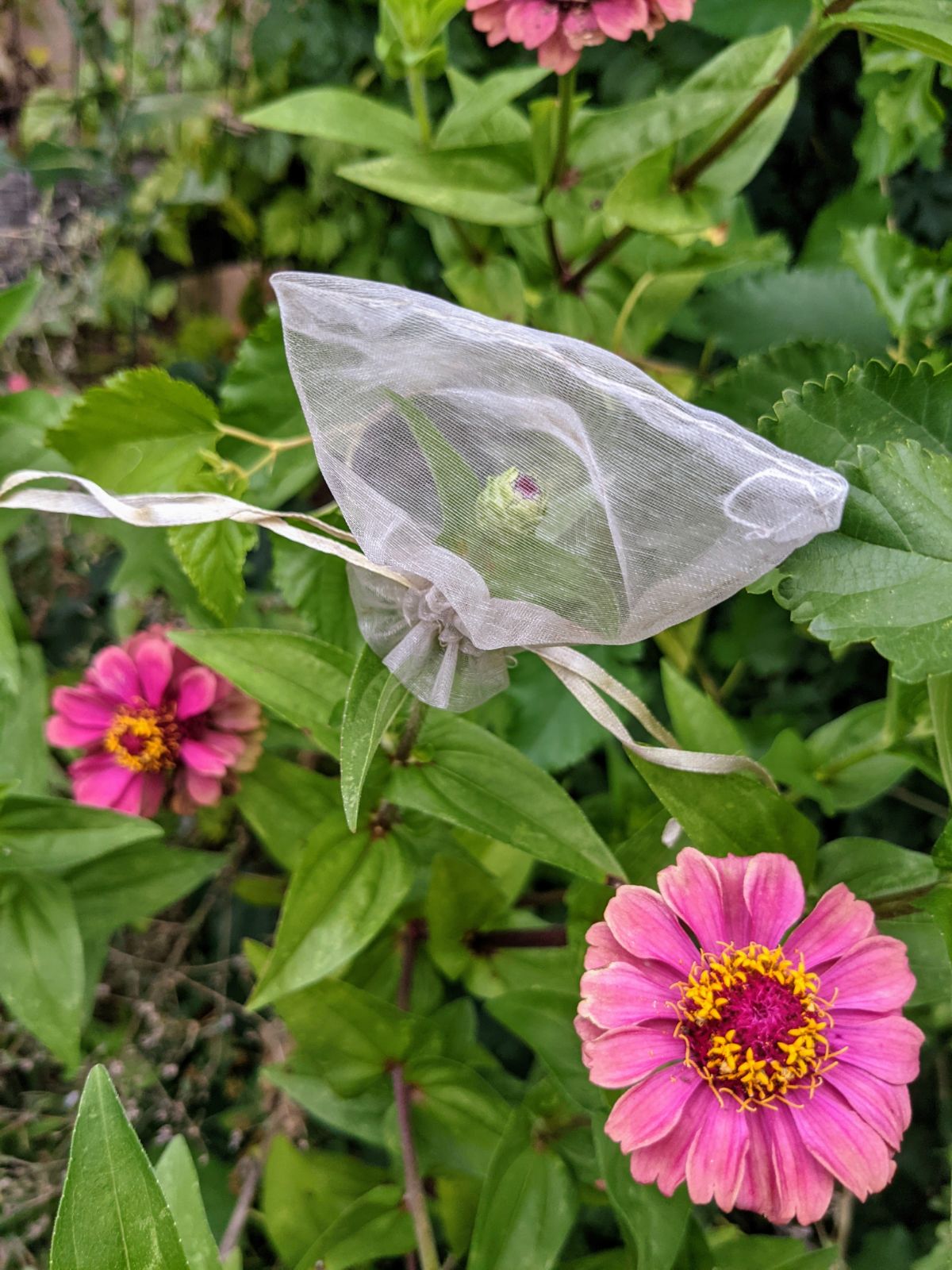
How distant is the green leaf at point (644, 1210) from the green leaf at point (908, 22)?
60cm

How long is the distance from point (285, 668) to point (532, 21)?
1.36ft

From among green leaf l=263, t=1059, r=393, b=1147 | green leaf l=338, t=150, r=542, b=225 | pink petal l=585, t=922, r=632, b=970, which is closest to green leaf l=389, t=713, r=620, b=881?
pink petal l=585, t=922, r=632, b=970

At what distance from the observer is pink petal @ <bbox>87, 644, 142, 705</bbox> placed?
0.68m

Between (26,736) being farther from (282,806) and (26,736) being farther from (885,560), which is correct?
(885,560)

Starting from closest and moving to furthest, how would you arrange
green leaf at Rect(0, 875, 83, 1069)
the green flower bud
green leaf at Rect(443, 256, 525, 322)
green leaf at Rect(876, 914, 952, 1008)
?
1. the green flower bud
2. green leaf at Rect(876, 914, 952, 1008)
3. green leaf at Rect(0, 875, 83, 1069)
4. green leaf at Rect(443, 256, 525, 322)

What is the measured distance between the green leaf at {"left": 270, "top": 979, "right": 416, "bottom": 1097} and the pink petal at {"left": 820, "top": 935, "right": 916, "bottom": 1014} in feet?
0.89

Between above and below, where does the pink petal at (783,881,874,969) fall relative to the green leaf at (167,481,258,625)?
below

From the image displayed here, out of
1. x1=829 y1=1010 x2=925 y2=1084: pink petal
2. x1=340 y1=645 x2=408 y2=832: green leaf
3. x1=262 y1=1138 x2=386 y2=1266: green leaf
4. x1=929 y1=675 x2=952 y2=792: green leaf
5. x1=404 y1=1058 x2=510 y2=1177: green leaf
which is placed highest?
x1=340 y1=645 x2=408 y2=832: green leaf

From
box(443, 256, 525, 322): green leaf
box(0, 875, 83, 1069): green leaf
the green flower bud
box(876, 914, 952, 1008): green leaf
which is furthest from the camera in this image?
box(443, 256, 525, 322): green leaf

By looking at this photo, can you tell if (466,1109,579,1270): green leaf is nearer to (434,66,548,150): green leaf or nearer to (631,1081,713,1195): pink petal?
(631,1081,713,1195): pink petal

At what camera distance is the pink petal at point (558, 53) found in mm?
565

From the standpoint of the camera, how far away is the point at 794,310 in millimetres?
836

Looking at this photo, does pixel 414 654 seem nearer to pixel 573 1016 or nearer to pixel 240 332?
pixel 573 1016

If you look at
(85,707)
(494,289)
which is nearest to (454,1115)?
(85,707)
